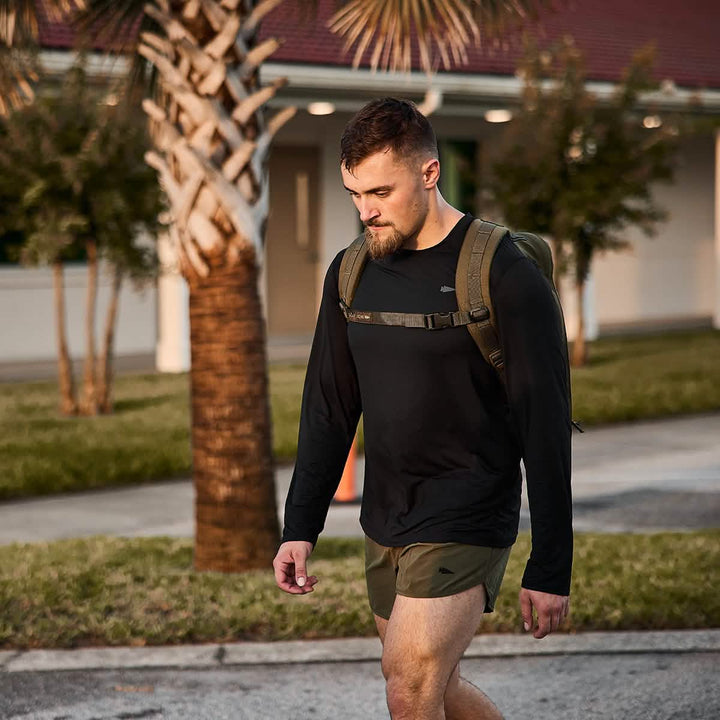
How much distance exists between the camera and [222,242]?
7.16 meters

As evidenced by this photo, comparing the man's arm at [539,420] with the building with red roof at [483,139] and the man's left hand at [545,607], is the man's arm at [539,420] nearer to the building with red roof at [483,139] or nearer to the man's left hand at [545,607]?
the man's left hand at [545,607]

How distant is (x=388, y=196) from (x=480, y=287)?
0.29 meters

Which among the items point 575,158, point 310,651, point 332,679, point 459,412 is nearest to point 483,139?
point 575,158

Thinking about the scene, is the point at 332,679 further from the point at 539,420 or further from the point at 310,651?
the point at 539,420

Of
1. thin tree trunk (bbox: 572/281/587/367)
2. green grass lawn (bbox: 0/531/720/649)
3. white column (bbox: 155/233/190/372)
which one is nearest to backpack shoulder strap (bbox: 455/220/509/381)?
green grass lawn (bbox: 0/531/720/649)

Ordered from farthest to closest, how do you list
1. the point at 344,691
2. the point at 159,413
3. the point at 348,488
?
the point at 159,413 → the point at 348,488 → the point at 344,691

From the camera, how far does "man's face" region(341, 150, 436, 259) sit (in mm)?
3350

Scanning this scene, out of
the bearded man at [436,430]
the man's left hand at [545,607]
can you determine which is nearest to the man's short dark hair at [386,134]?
the bearded man at [436,430]

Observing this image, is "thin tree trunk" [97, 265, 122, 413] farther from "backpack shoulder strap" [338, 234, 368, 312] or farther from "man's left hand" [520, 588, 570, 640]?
"man's left hand" [520, 588, 570, 640]

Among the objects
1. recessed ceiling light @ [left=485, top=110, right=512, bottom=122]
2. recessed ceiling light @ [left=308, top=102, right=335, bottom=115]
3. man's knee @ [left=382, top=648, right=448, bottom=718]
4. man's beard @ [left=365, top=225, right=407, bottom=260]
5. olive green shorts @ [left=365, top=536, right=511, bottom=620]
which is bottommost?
man's knee @ [left=382, top=648, right=448, bottom=718]

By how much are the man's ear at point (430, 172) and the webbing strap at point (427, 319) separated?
296mm

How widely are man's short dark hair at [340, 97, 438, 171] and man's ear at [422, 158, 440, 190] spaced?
2 cm

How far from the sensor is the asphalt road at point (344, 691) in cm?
530

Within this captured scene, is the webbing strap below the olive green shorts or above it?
above
